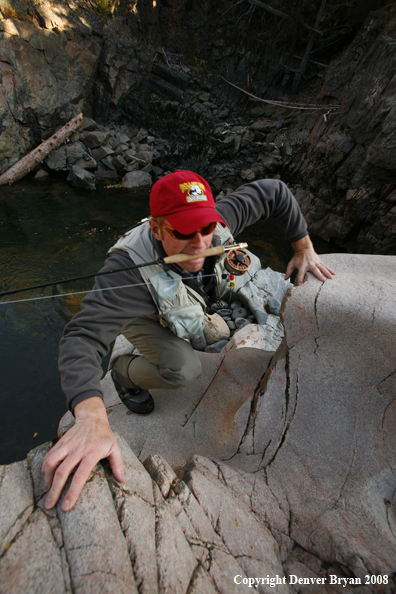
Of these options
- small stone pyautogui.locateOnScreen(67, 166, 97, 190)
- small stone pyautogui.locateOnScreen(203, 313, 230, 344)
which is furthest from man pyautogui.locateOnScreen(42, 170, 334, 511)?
small stone pyautogui.locateOnScreen(67, 166, 97, 190)

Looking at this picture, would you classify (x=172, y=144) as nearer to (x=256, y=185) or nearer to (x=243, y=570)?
(x=256, y=185)

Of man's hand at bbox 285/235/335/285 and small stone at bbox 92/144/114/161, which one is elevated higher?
man's hand at bbox 285/235/335/285

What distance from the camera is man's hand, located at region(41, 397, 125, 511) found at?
3.73 ft

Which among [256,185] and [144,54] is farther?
[144,54]

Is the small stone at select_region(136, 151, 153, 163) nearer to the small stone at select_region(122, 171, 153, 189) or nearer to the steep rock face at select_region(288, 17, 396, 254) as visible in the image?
the small stone at select_region(122, 171, 153, 189)

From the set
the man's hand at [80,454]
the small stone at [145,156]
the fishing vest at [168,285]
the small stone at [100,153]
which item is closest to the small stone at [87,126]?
the small stone at [100,153]

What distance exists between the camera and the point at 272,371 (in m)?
2.23

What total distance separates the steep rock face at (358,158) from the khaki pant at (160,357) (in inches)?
257

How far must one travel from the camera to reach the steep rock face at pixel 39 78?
10.3 metres

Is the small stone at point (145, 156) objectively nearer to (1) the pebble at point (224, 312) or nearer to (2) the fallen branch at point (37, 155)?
(2) the fallen branch at point (37, 155)

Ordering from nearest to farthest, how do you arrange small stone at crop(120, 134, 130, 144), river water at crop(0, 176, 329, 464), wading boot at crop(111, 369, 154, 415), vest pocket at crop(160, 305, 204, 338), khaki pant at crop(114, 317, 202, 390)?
1. vest pocket at crop(160, 305, 204, 338)
2. khaki pant at crop(114, 317, 202, 390)
3. wading boot at crop(111, 369, 154, 415)
4. river water at crop(0, 176, 329, 464)
5. small stone at crop(120, 134, 130, 144)

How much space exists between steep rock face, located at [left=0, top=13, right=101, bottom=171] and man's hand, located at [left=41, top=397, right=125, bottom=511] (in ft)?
40.6

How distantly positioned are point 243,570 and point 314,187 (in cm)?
934

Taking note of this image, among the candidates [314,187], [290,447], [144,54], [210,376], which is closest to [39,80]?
[144,54]
